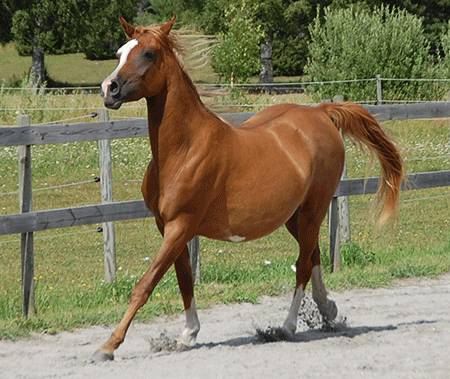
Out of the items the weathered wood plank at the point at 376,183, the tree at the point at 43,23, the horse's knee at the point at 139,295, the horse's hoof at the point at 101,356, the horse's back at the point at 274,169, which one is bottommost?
the horse's hoof at the point at 101,356

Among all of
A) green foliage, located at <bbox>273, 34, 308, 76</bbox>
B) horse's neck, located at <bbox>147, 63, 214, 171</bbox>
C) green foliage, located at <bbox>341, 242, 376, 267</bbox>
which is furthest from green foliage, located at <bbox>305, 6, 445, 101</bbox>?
green foliage, located at <bbox>273, 34, 308, 76</bbox>

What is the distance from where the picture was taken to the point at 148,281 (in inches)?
163

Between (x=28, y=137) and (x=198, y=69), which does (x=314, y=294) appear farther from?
(x=28, y=137)

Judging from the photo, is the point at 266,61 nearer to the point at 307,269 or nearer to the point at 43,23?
the point at 43,23

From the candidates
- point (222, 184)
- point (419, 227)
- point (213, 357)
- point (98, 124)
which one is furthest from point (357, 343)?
point (419, 227)

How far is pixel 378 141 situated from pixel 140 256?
3538 mm

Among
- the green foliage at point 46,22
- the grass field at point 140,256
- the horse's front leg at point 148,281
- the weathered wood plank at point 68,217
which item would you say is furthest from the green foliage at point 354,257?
the green foliage at point 46,22

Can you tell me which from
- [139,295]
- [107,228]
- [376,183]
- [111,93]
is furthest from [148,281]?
[376,183]

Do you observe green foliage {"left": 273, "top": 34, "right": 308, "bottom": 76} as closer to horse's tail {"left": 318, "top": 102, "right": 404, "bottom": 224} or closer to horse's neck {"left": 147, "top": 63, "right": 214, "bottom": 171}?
horse's tail {"left": 318, "top": 102, "right": 404, "bottom": 224}

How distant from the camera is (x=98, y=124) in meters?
5.91

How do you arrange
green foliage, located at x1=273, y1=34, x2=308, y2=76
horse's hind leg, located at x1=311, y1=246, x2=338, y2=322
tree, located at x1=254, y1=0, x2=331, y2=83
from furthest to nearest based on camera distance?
green foliage, located at x1=273, y1=34, x2=308, y2=76 < tree, located at x1=254, y1=0, x2=331, y2=83 < horse's hind leg, located at x1=311, y1=246, x2=338, y2=322

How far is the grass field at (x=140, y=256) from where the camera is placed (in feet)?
18.9

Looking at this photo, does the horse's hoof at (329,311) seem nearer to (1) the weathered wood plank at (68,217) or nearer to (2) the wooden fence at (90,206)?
(2) the wooden fence at (90,206)

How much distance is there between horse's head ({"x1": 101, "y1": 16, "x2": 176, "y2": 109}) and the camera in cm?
386
